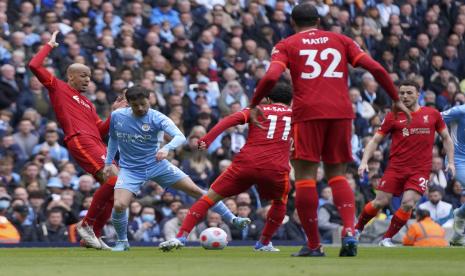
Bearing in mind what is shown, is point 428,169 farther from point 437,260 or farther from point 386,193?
point 437,260

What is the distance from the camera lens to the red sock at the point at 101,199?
52.5ft

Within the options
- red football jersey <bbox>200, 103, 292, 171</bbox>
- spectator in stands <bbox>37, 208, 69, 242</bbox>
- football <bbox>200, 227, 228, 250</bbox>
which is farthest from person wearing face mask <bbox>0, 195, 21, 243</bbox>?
red football jersey <bbox>200, 103, 292, 171</bbox>

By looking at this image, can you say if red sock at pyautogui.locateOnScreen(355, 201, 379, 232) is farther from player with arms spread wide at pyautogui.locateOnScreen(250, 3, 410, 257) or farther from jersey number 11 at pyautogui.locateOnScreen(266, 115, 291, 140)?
player with arms spread wide at pyautogui.locateOnScreen(250, 3, 410, 257)

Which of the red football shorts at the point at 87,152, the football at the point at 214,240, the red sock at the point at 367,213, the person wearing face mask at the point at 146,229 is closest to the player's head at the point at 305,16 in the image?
the football at the point at 214,240

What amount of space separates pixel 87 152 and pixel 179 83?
813 centimetres

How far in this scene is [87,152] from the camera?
1609cm

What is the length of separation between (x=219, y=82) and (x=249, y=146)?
9.56 meters

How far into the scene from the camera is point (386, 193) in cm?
1784

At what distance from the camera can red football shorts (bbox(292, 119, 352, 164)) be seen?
12.9m

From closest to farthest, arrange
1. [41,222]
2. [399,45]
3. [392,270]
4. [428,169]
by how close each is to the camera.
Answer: [392,270] → [428,169] → [41,222] → [399,45]

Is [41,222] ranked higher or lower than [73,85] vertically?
Result: lower

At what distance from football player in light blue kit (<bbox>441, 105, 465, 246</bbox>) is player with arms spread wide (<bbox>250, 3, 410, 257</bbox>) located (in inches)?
207

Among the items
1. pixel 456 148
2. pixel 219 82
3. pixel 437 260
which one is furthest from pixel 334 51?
pixel 219 82

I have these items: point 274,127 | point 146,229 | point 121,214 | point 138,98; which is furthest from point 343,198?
point 146,229
